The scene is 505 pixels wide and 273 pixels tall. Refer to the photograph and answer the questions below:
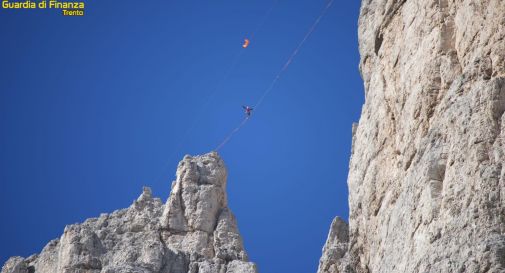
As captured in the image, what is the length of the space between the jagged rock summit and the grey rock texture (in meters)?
28.7

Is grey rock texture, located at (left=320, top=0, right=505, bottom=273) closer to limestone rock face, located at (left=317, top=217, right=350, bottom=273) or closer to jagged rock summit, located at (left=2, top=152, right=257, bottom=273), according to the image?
limestone rock face, located at (left=317, top=217, right=350, bottom=273)

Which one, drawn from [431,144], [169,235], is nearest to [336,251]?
[431,144]

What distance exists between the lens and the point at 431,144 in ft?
96.7

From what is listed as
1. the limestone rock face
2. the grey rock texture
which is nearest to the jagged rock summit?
the limestone rock face

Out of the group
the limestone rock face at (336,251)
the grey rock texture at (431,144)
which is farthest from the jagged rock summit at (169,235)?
the grey rock texture at (431,144)

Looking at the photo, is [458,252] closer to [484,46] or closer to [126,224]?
[484,46]

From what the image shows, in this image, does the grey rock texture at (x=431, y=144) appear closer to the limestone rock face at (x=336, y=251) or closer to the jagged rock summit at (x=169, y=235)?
the limestone rock face at (x=336, y=251)

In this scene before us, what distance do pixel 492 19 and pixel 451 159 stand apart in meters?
5.22

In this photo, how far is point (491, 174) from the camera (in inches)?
1008

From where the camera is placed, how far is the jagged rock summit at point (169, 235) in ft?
220

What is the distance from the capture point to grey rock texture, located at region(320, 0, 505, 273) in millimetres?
25578

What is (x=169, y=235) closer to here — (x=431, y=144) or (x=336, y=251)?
(x=336, y=251)

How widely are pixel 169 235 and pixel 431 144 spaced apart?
49318 mm

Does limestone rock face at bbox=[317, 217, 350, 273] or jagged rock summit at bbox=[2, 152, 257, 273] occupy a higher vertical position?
jagged rock summit at bbox=[2, 152, 257, 273]
